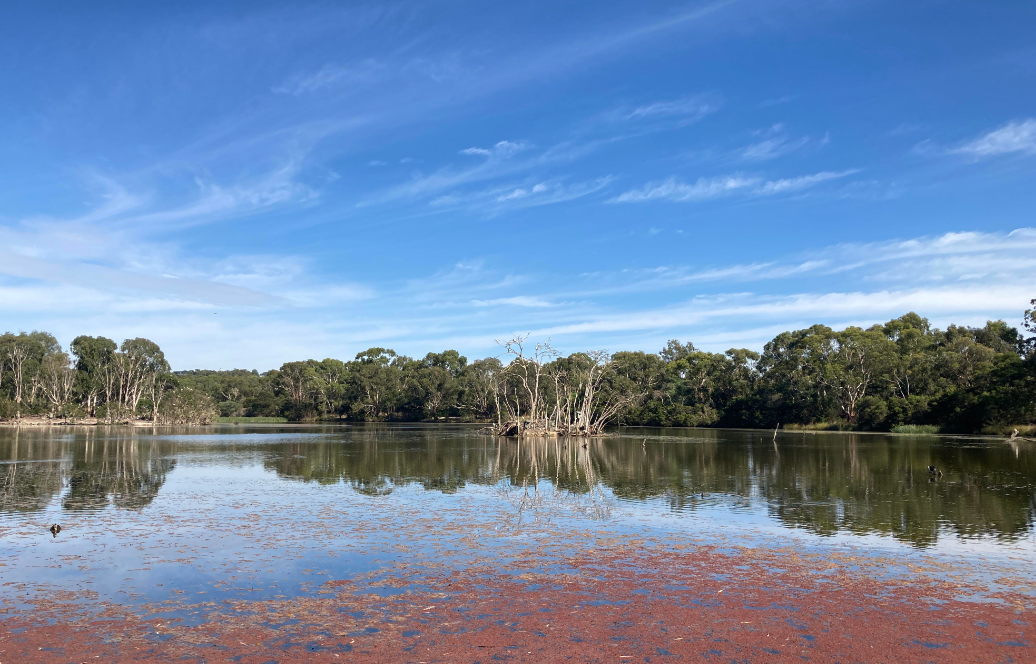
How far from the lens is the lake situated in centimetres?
841

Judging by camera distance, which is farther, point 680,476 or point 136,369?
point 136,369

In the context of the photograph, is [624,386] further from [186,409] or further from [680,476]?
[680,476]

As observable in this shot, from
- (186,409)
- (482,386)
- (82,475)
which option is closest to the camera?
(82,475)

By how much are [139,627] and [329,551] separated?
15.9 feet

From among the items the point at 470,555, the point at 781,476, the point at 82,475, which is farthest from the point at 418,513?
the point at 781,476

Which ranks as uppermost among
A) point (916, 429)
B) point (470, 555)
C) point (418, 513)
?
point (470, 555)

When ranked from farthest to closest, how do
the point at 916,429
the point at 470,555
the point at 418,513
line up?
the point at 916,429 → the point at 418,513 → the point at 470,555

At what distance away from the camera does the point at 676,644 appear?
799 centimetres

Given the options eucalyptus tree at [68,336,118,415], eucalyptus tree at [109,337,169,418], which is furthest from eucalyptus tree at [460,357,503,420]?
eucalyptus tree at [68,336,118,415]

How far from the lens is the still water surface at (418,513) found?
39.4 feet

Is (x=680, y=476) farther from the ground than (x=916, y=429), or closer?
farther from the ground

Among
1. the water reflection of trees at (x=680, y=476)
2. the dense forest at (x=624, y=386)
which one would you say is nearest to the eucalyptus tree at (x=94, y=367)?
the dense forest at (x=624, y=386)

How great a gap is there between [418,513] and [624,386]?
83.7 meters

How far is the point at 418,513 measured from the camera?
18016mm
